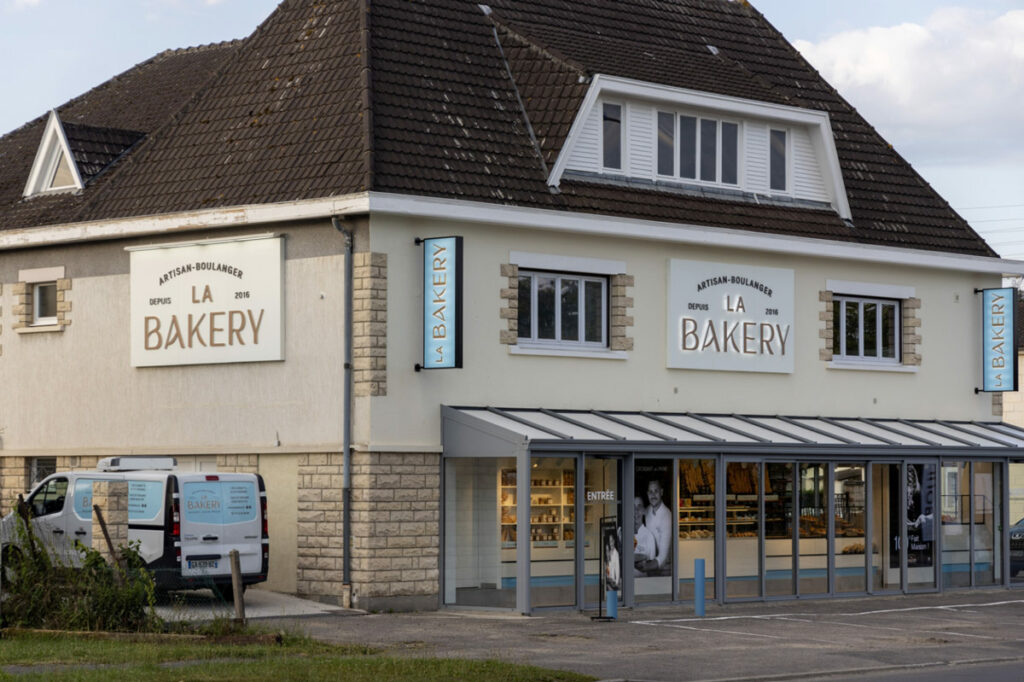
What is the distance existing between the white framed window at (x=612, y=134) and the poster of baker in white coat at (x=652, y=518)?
5053 mm

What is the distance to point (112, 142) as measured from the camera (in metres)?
30.0

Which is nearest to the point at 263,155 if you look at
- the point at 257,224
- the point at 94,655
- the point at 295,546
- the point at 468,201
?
the point at 257,224

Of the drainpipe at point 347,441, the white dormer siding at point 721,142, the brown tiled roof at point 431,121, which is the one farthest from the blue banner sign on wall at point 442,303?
the white dormer siding at point 721,142

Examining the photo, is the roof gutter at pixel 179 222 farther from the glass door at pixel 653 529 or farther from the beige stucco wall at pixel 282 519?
the glass door at pixel 653 529

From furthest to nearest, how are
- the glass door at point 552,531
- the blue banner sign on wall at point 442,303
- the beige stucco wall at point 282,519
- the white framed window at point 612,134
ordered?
1. the white framed window at point 612,134
2. the beige stucco wall at point 282,519
3. the glass door at point 552,531
4. the blue banner sign on wall at point 442,303

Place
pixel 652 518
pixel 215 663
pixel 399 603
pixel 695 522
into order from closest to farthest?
pixel 215 663 < pixel 399 603 < pixel 652 518 < pixel 695 522

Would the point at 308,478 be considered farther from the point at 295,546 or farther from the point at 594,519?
the point at 594,519

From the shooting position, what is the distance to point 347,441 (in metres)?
24.5

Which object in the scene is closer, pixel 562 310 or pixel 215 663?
pixel 215 663

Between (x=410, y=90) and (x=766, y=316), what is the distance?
7.37 metres

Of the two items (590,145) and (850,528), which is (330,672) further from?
(850,528)

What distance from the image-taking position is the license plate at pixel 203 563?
75.0 ft

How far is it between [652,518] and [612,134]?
20.6 ft

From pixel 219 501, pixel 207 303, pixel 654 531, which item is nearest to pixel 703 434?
pixel 654 531
